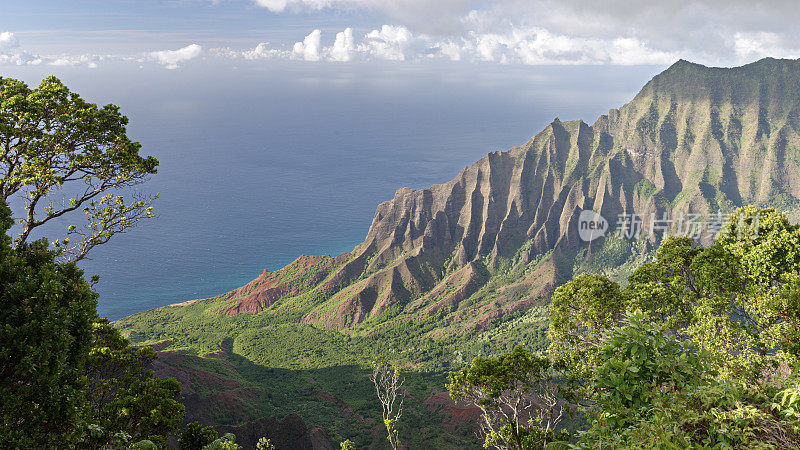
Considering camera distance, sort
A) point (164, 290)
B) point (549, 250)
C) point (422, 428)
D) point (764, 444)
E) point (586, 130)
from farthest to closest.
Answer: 1. point (586, 130)
2. point (164, 290)
3. point (549, 250)
4. point (422, 428)
5. point (764, 444)

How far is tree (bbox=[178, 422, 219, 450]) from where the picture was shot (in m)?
26.0

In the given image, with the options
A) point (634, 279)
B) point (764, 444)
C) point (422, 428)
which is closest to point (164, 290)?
point (422, 428)

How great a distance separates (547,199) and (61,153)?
16024 cm

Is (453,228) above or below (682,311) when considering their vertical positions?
below

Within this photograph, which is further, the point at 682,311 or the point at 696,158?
the point at 696,158

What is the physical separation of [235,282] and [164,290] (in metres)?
27.5

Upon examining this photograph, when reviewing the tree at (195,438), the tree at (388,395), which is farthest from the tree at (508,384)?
the tree at (195,438)

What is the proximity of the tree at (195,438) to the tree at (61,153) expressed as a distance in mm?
15951

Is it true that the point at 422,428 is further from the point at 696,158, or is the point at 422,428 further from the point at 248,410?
the point at 696,158

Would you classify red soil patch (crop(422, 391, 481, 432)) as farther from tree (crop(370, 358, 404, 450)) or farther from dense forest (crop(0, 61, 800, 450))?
tree (crop(370, 358, 404, 450))

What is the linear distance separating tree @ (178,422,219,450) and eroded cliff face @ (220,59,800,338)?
93743 millimetres

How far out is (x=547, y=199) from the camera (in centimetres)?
15862

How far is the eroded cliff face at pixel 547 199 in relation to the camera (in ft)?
422

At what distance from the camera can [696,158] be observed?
6565 inches
